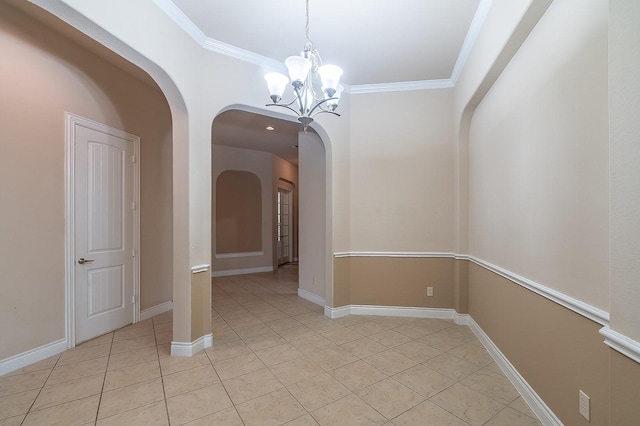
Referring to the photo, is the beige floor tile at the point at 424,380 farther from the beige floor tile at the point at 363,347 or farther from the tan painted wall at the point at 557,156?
the tan painted wall at the point at 557,156

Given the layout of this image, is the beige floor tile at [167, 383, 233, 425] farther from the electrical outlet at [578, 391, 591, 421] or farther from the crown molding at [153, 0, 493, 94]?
the crown molding at [153, 0, 493, 94]

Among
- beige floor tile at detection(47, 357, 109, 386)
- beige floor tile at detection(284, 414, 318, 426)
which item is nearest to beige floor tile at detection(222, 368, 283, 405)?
beige floor tile at detection(284, 414, 318, 426)

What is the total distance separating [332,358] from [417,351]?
2.83ft

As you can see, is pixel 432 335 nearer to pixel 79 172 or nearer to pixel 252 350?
pixel 252 350

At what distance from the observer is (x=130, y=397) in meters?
2.10

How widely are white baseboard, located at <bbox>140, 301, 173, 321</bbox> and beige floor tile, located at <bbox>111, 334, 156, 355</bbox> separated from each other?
634 millimetres

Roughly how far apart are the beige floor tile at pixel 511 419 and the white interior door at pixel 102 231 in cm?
380

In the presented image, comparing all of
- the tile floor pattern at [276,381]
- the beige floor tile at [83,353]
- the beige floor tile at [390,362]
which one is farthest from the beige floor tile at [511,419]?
the beige floor tile at [83,353]

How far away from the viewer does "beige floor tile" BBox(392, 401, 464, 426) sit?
1.84 meters

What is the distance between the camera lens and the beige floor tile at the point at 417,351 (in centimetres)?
271

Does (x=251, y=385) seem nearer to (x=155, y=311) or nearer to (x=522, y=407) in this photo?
(x=522, y=407)

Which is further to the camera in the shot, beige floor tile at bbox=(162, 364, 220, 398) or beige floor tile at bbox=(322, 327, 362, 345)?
beige floor tile at bbox=(322, 327, 362, 345)

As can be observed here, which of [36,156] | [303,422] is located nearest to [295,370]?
[303,422]

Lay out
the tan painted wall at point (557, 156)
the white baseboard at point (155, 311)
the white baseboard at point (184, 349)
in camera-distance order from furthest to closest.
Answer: the white baseboard at point (155, 311), the white baseboard at point (184, 349), the tan painted wall at point (557, 156)
